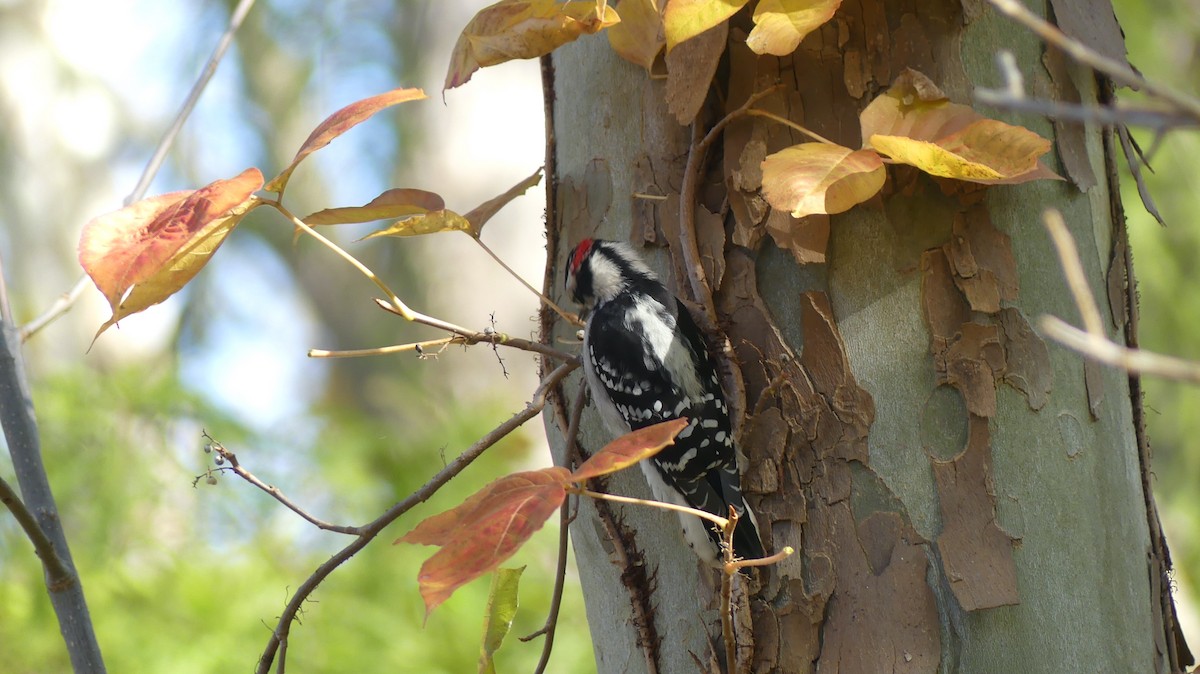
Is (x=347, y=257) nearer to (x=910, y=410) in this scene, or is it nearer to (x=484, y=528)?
(x=484, y=528)

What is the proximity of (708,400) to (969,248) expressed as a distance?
0.61m

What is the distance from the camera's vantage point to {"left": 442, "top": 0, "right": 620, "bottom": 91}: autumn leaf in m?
1.37

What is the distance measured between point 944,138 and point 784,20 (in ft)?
0.87

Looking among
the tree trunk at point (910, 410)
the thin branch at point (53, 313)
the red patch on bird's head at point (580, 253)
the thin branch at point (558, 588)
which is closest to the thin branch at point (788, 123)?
the tree trunk at point (910, 410)

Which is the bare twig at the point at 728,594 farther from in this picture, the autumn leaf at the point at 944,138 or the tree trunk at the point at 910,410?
the autumn leaf at the point at 944,138

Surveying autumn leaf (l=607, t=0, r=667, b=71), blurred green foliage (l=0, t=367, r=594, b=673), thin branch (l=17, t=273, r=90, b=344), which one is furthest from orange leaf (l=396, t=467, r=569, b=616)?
blurred green foliage (l=0, t=367, r=594, b=673)

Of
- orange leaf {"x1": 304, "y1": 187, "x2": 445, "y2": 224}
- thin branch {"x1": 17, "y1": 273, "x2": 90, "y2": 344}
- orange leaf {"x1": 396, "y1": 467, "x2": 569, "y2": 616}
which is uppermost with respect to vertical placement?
thin branch {"x1": 17, "y1": 273, "x2": 90, "y2": 344}

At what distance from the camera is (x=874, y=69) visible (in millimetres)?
1475

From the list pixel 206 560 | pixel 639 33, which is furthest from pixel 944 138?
pixel 206 560

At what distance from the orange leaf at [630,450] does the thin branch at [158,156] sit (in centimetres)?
103

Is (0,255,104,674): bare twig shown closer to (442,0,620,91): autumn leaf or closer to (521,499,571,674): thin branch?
(521,499,571,674): thin branch

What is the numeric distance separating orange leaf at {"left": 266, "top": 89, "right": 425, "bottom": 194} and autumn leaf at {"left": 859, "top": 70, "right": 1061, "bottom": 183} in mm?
598

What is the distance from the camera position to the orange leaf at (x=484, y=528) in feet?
3.34

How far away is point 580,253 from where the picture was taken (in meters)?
1.81
